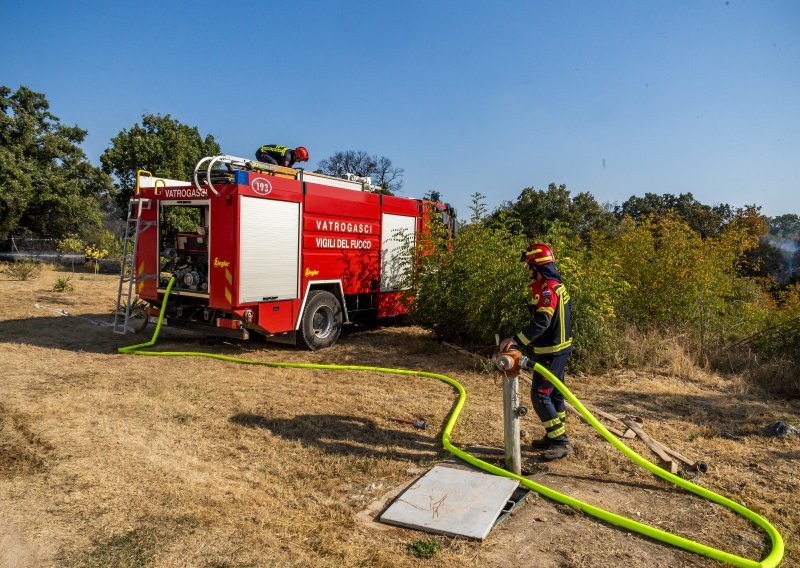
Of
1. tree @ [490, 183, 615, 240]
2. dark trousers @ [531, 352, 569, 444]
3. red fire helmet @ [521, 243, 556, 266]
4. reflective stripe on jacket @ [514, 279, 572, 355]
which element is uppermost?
tree @ [490, 183, 615, 240]

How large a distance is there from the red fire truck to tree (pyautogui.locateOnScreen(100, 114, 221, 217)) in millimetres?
18361

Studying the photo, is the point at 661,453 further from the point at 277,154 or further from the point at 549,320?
the point at 277,154

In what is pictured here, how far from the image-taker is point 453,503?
356cm

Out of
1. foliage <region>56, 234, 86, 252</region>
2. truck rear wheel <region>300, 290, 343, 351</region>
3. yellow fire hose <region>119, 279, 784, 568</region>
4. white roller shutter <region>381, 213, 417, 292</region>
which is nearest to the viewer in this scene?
yellow fire hose <region>119, 279, 784, 568</region>

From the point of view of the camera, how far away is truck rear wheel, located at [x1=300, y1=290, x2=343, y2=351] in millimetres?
8438

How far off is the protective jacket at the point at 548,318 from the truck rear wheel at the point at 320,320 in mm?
4559

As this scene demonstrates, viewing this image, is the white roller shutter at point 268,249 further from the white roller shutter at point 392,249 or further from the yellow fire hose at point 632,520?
the yellow fire hose at point 632,520

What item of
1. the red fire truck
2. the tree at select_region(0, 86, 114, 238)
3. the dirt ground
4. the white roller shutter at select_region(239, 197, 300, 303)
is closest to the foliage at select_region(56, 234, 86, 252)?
the tree at select_region(0, 86, 114, 238)

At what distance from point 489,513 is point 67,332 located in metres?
8.43

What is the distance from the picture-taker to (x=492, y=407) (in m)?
5.82

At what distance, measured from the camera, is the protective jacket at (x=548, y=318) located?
4340 mm

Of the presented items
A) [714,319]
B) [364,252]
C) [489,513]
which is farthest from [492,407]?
[714,319]

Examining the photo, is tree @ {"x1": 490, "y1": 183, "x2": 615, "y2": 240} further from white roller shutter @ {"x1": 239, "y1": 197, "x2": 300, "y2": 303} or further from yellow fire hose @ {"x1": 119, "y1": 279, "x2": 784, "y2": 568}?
yellow fire hose @ {"x1": 119, "y1": 279, "x2": 784, "y2": 568}

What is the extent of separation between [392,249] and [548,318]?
5.93 meters
